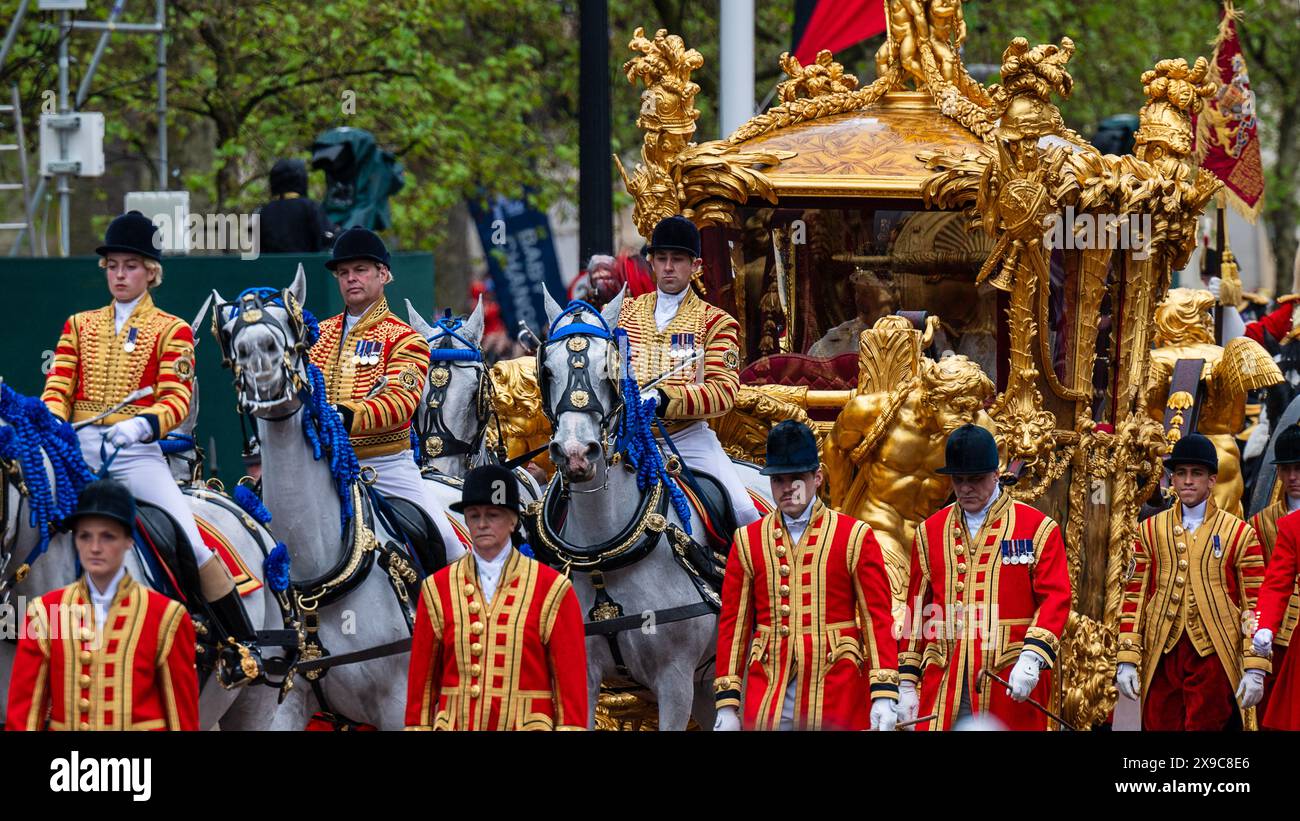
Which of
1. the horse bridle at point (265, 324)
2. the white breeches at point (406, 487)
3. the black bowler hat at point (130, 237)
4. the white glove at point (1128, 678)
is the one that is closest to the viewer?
the horse bridle at point (265, 324)

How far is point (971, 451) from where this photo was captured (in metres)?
9.52

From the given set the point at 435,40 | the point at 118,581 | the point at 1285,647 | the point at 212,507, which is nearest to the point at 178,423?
the point at 212,507

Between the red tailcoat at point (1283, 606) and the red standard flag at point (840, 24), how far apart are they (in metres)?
7.68

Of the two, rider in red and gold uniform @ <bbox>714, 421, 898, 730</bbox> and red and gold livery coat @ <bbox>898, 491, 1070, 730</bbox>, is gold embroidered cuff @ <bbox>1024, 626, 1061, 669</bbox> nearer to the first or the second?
red and gold livery coat @ <bbox>898, 491, 1070, 730</bbox>

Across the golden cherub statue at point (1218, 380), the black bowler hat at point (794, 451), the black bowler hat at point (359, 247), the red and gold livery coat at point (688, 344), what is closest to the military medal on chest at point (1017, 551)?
the black bowler hat at point (794, 451)

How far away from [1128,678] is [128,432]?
4.86 m

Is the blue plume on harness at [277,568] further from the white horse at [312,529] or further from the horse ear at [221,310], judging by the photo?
the horse ear at [221,310]

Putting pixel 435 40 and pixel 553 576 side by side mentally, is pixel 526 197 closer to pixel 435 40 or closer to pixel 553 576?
pixel 435 40

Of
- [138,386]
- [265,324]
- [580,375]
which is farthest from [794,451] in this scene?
[138,386]

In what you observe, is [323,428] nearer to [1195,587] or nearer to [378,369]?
[378,369]

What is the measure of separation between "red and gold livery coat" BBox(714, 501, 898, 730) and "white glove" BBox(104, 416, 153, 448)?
2.20 metres

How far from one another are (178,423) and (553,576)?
1829 mm

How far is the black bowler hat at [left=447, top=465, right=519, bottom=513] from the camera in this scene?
8430mm

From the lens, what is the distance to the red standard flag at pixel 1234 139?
54.9 feet
